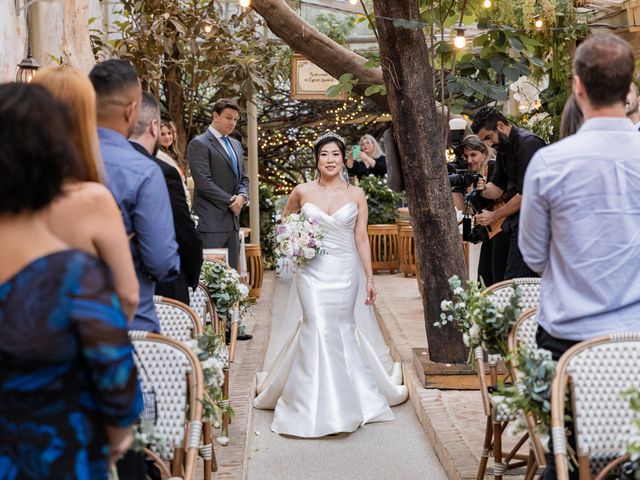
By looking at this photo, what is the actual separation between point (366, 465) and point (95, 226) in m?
3.86

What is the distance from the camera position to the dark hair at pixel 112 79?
3.31m

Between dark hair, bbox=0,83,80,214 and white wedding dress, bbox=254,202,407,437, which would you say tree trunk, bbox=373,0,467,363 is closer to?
white wedding dress, bbox=254,202,407,437

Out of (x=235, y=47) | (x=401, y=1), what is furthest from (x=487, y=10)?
(x=235, y=47)

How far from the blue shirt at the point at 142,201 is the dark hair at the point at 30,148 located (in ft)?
3.52

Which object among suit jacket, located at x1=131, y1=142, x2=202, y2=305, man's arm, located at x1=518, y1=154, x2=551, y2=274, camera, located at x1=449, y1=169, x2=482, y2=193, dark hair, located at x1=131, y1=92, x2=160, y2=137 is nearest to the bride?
camera, located at x1=449, y1=169, x2=482, y2=193

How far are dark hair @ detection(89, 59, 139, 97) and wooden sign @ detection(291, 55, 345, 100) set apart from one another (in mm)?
9907

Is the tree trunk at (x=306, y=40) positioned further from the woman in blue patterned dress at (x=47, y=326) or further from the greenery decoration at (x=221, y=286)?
the woman in blue patterned dress at (x=47, y=326)

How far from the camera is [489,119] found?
22.1ft

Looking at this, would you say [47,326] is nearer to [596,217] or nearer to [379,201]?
[596,217]

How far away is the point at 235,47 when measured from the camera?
11805mm

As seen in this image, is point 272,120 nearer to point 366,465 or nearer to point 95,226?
point 366,465

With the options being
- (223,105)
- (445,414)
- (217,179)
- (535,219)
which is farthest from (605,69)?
(217,179)

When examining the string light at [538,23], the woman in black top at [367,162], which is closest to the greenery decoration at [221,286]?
the string light at [538,23]

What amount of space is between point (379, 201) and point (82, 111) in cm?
1285
